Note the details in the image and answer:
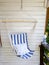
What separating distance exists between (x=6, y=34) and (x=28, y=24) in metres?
0.63

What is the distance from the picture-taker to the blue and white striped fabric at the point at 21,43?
3.85m

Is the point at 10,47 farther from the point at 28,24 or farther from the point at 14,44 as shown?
the point at 28,24

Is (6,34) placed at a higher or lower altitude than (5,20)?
lower

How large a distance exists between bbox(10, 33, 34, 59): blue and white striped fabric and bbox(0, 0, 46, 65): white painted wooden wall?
7.5 inches

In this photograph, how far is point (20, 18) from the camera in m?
4.01

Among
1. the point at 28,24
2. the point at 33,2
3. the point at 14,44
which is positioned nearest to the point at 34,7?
the point at 33,2

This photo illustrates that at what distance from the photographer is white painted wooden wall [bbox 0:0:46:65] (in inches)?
155

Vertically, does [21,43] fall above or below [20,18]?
below

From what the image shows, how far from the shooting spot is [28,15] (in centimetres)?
401

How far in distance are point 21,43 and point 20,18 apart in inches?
25.2

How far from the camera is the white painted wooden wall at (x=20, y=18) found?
3938 mm

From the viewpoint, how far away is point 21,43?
3967 mm

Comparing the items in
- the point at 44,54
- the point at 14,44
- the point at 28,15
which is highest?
the point at 28,15

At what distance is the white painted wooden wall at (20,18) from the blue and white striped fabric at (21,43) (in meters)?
0.19
